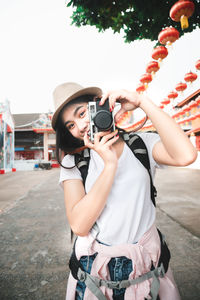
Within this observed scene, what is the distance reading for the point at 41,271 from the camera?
1805 millimetres

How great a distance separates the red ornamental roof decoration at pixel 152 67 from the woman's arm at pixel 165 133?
3680 millimetres

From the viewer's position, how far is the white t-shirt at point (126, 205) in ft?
2.27

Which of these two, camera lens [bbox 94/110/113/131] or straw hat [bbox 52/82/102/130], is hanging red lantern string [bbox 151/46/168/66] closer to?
straw hat [bbox 52/82/102/130]

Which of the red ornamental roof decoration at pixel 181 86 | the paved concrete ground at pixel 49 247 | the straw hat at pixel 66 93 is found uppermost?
the red ornamental roof decoration at pixel 181 86

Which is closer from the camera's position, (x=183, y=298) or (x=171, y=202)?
(x=183, y=298)

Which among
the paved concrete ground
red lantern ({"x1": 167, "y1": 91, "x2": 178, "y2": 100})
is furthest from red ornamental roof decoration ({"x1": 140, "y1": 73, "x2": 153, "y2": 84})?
the paved concrete ground

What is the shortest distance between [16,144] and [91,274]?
23.0m

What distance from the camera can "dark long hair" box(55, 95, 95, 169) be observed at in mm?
892

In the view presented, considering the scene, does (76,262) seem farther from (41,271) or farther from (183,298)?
(41,271)

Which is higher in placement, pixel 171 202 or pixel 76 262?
pixel 76 262

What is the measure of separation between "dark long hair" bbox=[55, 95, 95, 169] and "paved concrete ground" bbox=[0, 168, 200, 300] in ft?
4.42

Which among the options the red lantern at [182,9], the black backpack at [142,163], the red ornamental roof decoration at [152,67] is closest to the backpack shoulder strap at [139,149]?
the black backpack at [142,163]

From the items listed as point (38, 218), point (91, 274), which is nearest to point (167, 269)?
point (91, 274)

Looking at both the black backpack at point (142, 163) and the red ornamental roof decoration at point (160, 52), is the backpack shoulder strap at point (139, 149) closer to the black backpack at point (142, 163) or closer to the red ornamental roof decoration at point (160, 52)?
the black backpack at point (142, 163)
